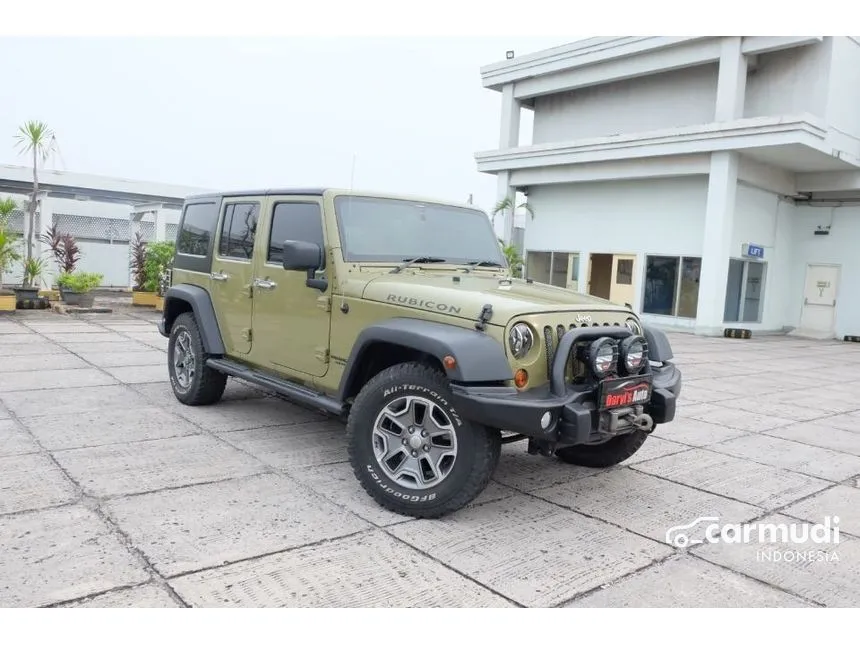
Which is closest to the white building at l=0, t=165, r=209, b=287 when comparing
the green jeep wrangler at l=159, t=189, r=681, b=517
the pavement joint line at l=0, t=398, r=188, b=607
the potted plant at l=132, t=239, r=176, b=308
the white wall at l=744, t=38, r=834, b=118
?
the potted plant at l=132, t=239, r=176, b=308

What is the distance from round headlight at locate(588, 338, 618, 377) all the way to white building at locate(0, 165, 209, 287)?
1747cm

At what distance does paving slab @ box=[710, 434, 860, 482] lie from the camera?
510cm

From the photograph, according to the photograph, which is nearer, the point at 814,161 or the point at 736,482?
the point at 736,482

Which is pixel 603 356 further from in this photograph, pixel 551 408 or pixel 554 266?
pixel 554 266

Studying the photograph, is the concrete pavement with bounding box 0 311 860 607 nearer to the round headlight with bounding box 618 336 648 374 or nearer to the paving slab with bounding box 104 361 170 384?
the paving slab with bounding box 104 361 170 384

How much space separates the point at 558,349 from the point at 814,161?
16718mm

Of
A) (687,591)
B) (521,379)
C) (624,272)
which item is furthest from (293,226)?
(624,272)

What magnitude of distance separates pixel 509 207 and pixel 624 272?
4120 millimetres

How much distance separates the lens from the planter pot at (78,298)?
14945 millimetres

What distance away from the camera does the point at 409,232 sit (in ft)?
15.9

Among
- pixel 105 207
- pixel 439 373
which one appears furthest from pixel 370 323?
pixel 105 207

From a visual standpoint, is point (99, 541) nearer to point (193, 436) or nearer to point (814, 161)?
point (193, 436)

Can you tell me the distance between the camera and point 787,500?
4.39 meters

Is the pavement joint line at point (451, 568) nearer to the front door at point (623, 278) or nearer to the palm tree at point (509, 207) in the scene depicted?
the front door at point (623, 278)
